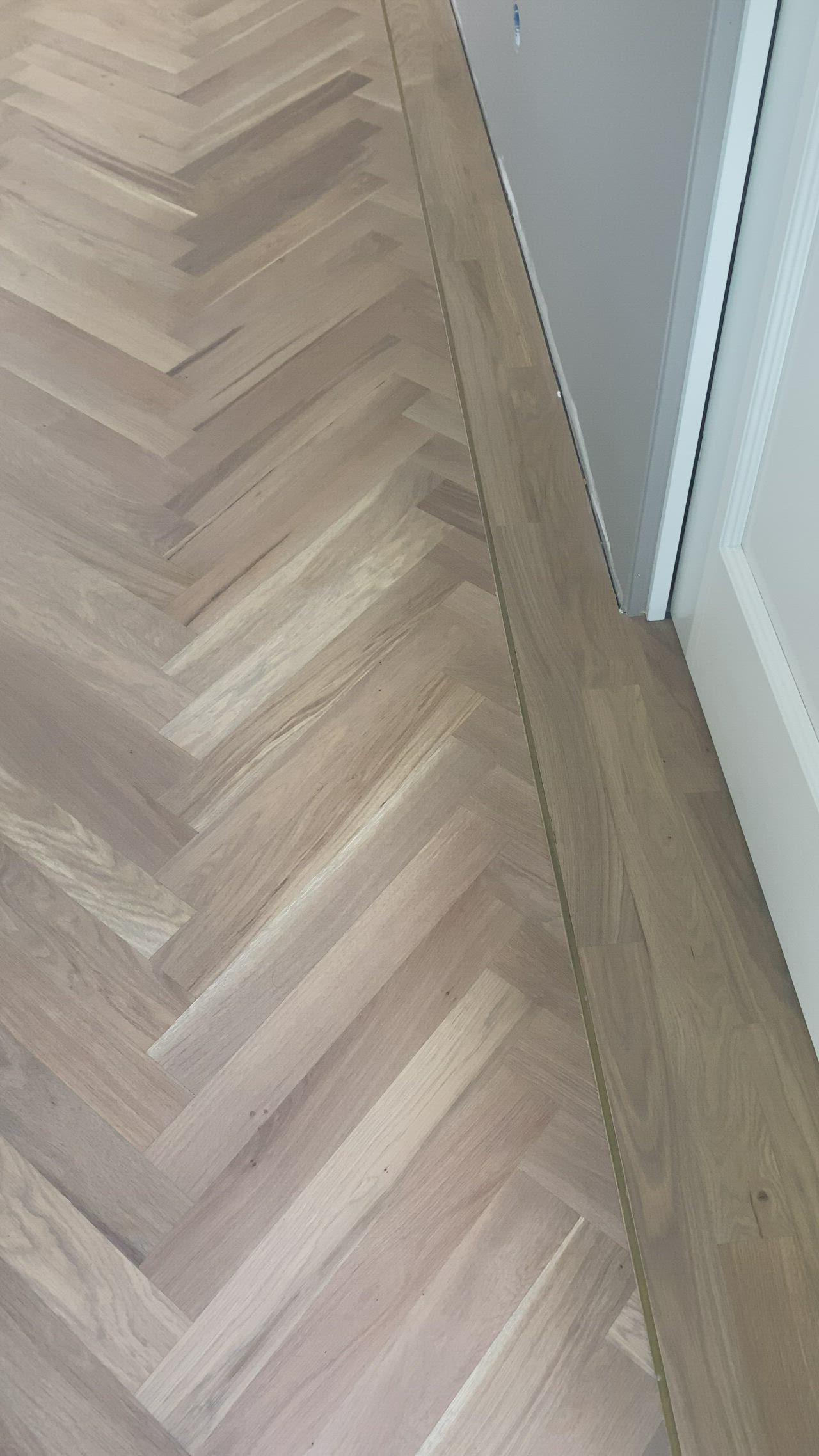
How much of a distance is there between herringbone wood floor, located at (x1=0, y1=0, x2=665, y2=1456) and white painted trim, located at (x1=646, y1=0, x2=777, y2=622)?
299mm

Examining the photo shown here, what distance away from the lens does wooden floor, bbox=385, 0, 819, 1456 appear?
0.96 metres

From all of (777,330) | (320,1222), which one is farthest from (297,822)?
(777,330)

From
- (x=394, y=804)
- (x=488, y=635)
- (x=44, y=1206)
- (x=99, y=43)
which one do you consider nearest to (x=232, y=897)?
(x=394, y=804)

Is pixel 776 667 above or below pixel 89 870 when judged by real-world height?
above

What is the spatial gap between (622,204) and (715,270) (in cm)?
30

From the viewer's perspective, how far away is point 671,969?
1184mm

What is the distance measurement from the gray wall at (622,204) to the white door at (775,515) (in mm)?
53

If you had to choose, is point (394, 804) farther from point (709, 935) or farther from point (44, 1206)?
point (44, 1206)

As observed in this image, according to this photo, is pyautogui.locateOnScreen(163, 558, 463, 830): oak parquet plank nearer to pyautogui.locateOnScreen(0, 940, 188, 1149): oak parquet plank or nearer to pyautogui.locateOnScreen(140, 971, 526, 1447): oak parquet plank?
pyautogui.locateOnScreen(0, 940, 188, 1149): oak parquet plank

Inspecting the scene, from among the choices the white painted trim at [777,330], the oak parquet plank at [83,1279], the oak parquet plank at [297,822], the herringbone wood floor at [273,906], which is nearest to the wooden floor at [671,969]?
the herringbone wood floor at [273,906]

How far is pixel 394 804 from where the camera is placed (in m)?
1.35

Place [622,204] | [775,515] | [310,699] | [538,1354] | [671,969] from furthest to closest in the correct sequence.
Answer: [310,699], [622,204], [671,969], [775,515], [538,1354]

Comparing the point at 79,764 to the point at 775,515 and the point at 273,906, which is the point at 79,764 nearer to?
the point at 273,906

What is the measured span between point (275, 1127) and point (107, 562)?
35.0 inches
